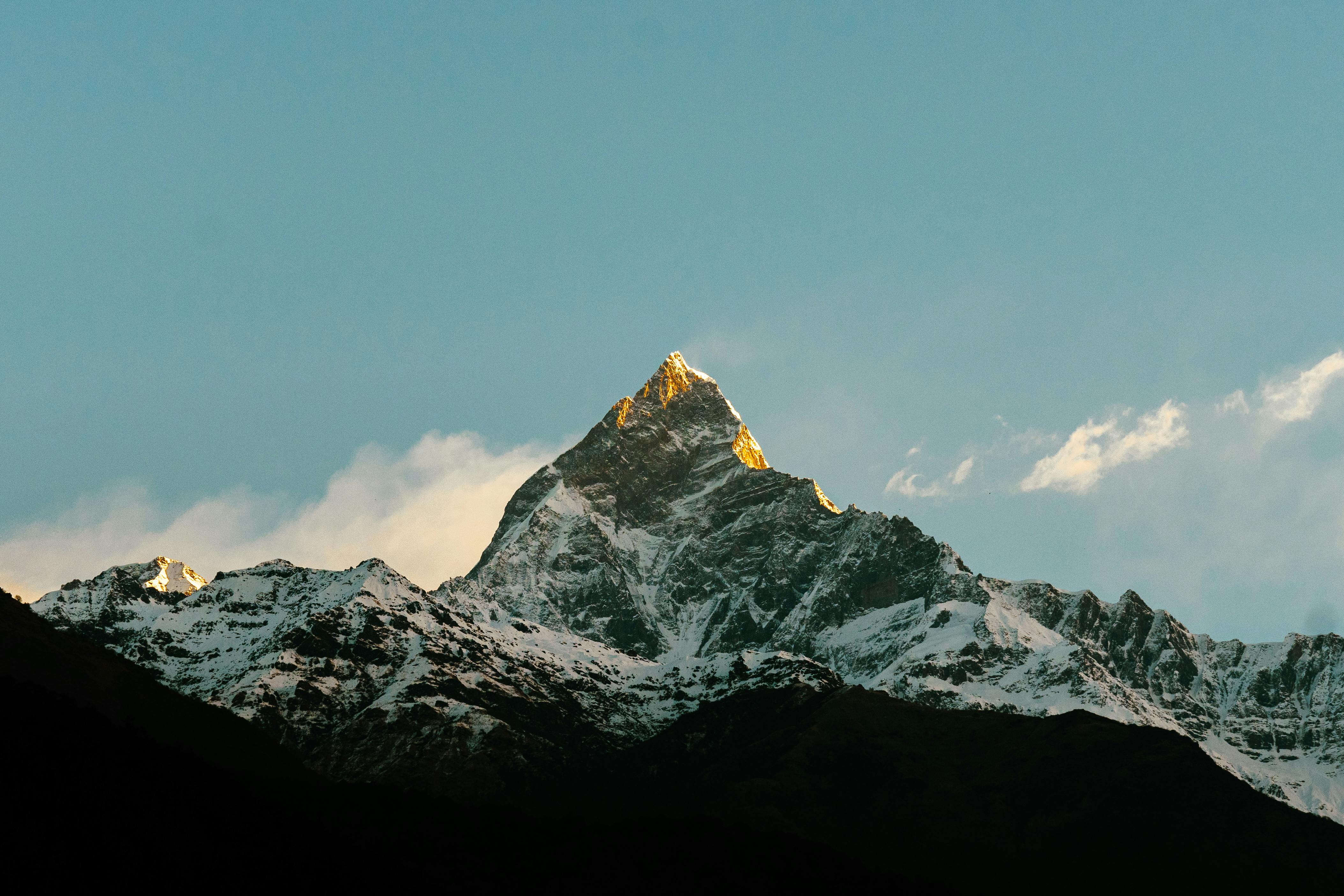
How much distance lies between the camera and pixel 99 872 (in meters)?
199

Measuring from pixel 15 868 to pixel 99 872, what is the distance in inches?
382

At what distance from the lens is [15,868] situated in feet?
A: 634
